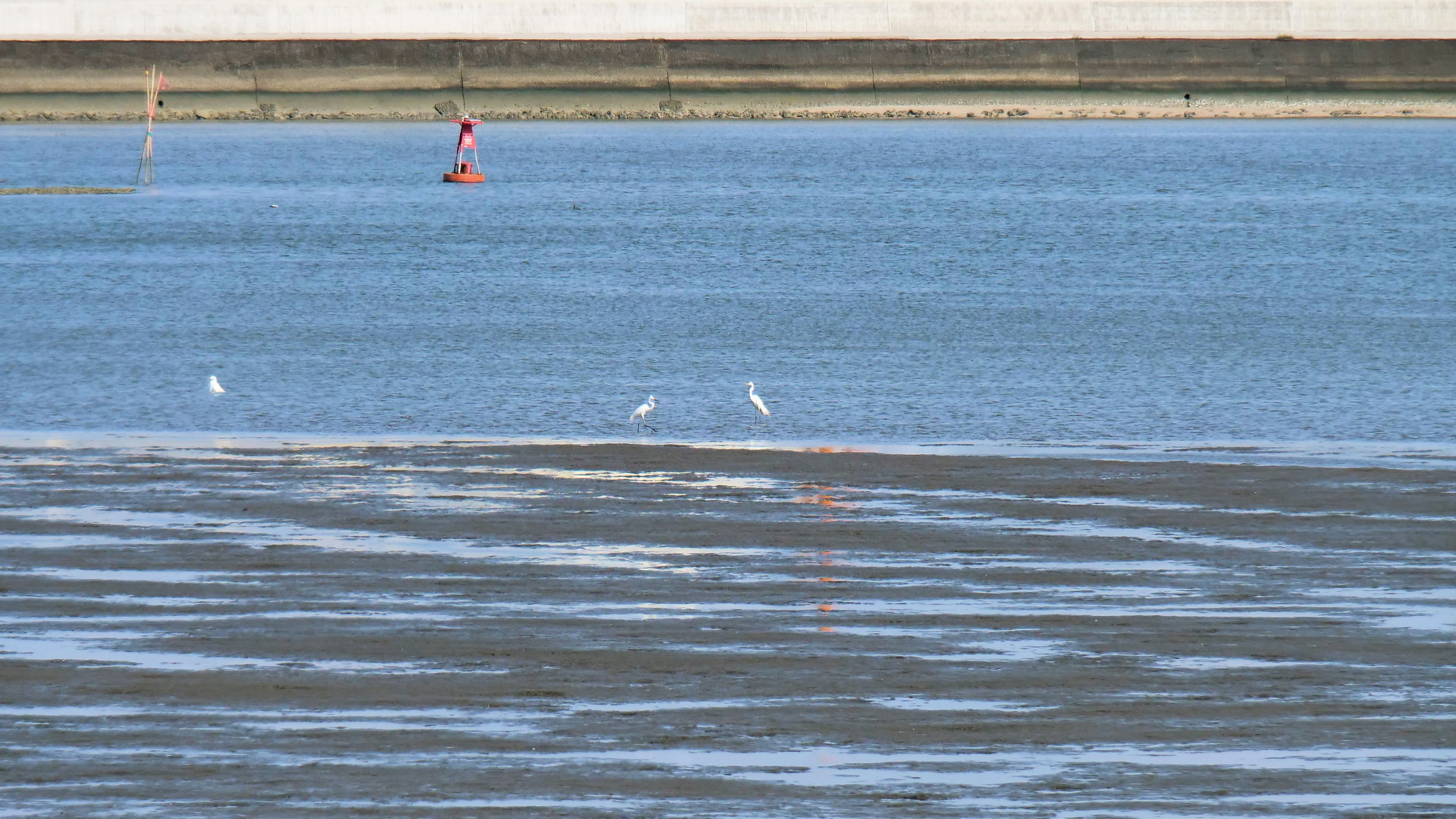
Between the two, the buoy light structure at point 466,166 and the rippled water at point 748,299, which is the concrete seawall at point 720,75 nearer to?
the rippled water at point 748,299

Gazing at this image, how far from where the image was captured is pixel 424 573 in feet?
43.3

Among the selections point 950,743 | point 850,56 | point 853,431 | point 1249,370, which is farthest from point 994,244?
point 850,56

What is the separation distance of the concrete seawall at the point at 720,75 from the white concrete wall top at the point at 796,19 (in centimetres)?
94

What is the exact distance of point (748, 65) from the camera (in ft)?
326

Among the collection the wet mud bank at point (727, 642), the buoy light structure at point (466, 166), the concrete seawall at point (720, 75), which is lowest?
the wet mud bank at point (727, 642)

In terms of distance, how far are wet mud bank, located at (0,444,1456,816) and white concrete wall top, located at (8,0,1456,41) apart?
A: 83763mm

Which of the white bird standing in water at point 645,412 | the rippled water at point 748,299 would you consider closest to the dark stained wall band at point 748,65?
the rippled water at point 748,299

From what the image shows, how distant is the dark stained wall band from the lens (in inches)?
3792

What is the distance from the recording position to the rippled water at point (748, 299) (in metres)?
22.4

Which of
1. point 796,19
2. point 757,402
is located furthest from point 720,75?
point 757,402

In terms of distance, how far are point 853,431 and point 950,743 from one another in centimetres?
1135

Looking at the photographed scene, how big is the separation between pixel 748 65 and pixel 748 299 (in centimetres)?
6630

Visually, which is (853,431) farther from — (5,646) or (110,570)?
(5,646)

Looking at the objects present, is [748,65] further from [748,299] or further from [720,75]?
[748,299]
